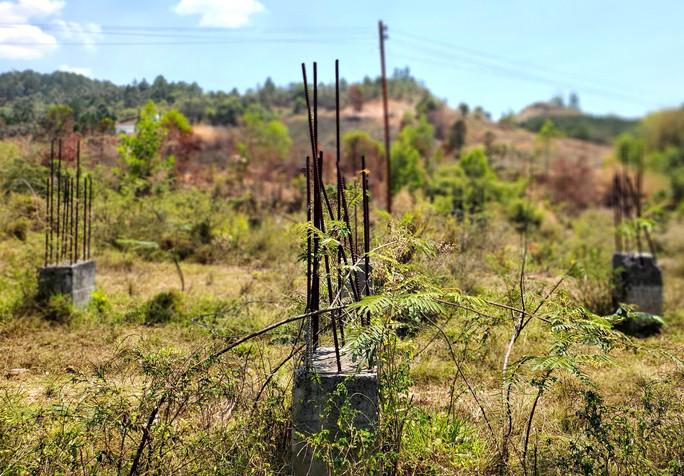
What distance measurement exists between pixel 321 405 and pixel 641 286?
595cm

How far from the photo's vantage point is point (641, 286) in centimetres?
Answer: 721

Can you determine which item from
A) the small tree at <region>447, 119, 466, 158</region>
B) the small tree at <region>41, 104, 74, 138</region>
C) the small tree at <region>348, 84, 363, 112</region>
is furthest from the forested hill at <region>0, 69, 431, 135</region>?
the small tree at <region>348, 84, 363, 112</region>

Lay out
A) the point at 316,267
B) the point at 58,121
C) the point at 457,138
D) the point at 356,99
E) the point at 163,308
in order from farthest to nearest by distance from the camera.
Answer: the point at 356,99, the point at 457,138, the point at 58,121, the point at 163,308, the point at 316,267

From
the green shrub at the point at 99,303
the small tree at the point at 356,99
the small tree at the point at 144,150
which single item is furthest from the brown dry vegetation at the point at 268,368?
the small tree at the point at 356,99

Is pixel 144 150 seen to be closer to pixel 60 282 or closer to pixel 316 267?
pixel 60 282

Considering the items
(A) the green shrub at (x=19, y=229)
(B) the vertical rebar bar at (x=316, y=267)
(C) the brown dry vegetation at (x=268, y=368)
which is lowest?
(C) the brown dry vegetation at (x=268, y=368)

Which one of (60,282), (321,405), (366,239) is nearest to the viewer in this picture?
(321,405)

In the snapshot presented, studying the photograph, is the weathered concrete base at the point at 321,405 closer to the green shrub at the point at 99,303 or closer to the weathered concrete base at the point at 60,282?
the green shrub at the point at 99,303

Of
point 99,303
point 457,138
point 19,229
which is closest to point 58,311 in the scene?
point 99,303

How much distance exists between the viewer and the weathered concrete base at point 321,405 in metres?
2.96

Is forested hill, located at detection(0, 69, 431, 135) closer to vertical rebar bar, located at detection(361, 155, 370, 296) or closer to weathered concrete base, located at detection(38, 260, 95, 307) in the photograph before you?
weathered concrete base, located at detection(38, 260, 95, 307)

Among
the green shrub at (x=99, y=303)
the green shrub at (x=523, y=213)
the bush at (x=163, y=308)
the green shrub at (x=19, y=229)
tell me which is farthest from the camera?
the green shrub at (x=523, y=213)

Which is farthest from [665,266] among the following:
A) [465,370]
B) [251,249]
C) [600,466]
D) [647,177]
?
[600,466]

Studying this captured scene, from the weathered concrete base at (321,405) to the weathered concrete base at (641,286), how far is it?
542cm
